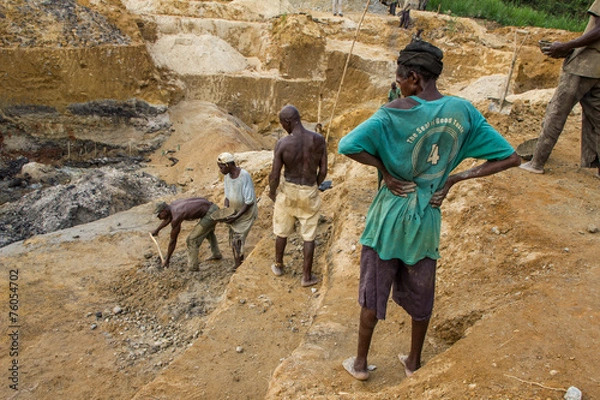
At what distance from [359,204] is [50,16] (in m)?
11.4

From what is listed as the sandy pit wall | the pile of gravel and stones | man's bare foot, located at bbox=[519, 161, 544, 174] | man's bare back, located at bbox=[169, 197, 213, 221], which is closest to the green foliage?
the sandy pit wall

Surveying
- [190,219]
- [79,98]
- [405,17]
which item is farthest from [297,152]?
[405,17]

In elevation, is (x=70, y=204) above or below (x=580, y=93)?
below

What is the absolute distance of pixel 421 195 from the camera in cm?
245

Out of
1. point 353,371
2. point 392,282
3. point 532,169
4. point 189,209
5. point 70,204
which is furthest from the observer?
point 70,204

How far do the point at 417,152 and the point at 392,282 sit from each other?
2.55 ft

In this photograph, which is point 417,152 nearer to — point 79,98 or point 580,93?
point 580,93

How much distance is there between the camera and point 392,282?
2.65m

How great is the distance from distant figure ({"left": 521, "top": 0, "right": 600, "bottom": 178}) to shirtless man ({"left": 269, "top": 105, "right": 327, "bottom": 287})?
2.38 meters

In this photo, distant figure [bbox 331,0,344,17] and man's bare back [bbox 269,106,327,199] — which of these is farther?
distant figure [bbox 331,0,344,17]

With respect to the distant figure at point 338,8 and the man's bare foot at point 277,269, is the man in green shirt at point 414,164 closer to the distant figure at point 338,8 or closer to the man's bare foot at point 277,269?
the man's bare foot at point 277,269

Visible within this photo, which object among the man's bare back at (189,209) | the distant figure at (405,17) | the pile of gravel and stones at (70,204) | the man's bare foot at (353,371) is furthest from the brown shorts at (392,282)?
the distant figure at (405,17)

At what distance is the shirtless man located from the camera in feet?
15.3

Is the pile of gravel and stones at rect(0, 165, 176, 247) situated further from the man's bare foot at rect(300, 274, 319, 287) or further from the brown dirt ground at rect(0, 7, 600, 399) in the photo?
the man's bare foot at rect(300, 274, 319, 287)
